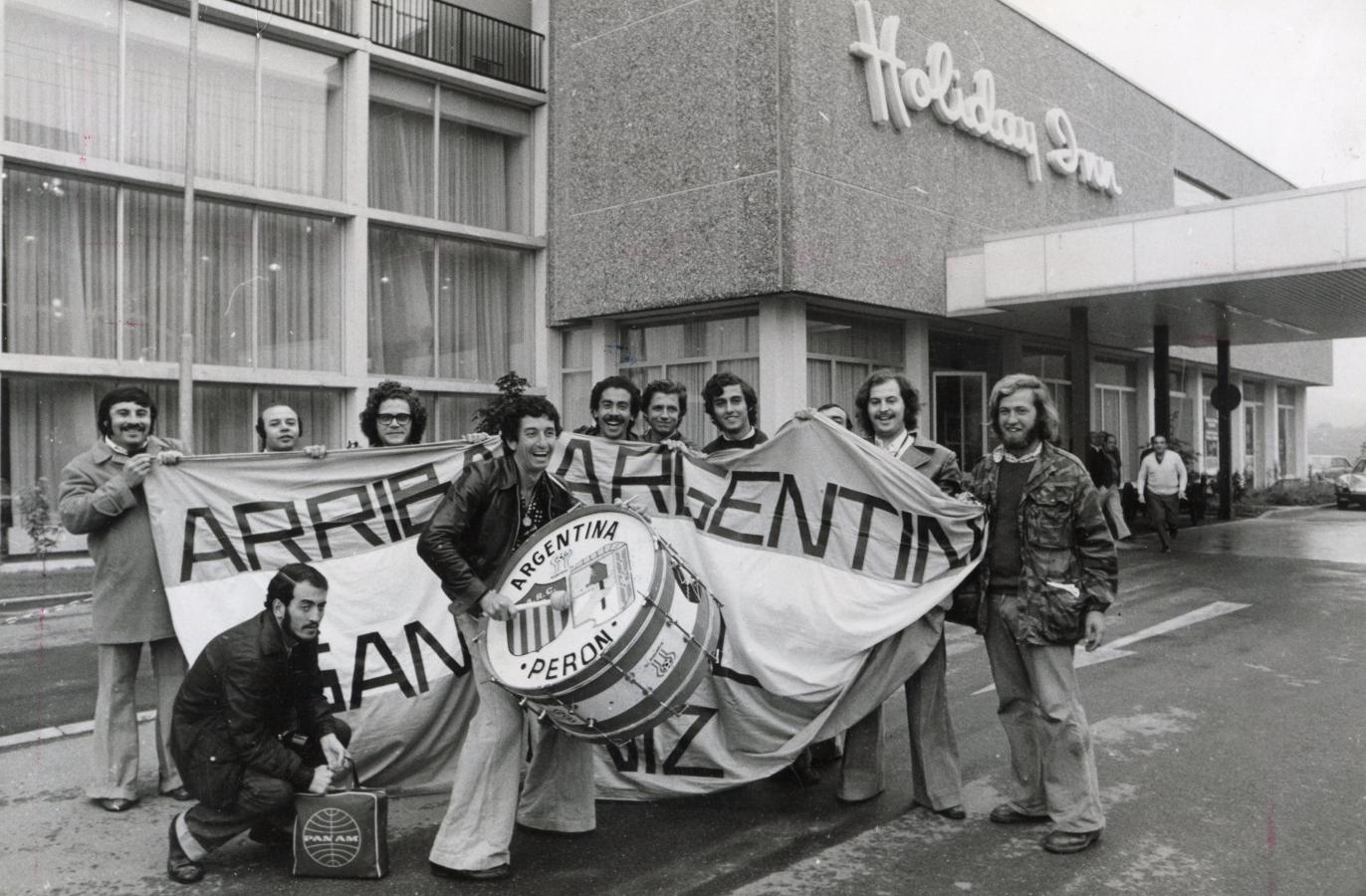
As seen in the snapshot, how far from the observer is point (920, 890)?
3.90 m

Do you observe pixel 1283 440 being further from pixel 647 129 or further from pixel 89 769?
pixel 89 769

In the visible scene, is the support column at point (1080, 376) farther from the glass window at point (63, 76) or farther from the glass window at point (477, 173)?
the glass window at point (63, 76)

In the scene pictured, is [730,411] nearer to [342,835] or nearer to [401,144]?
[342,835]

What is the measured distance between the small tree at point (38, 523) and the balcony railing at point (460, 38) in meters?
9.07

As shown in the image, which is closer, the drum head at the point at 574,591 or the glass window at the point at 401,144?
the drum head at the point at 574,591

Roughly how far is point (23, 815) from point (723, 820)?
10.6 ft

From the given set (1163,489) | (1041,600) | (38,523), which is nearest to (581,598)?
(1041,600)

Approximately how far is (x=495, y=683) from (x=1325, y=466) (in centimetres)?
4517

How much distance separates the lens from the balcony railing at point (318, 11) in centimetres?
1623

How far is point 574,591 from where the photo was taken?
387cm

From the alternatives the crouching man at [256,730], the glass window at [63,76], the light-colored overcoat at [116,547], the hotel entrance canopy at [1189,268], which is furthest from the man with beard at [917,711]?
the glass window at [63,76]

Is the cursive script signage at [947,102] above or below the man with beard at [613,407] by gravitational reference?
above

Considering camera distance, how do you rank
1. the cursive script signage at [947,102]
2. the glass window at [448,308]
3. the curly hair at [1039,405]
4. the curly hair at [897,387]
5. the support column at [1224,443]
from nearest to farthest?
the curly hair at [1039,405], the curly hair at [897,387], the cursive script signage at [947,102], the glass window at [448,308], the support column at [1224,443]

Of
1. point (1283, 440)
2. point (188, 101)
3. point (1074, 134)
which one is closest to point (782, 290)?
point (188, 101)
